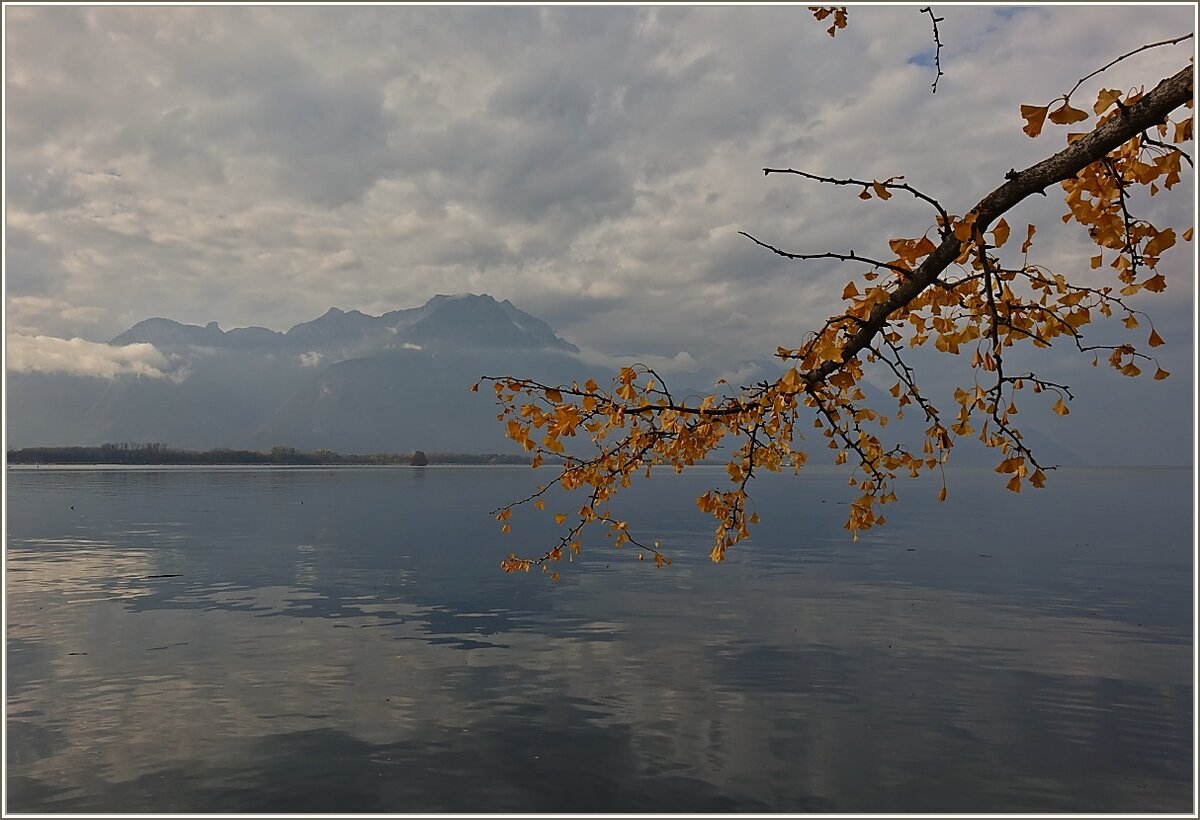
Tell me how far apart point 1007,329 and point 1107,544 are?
84.3 m

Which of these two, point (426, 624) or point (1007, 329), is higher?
point (1007, 329)

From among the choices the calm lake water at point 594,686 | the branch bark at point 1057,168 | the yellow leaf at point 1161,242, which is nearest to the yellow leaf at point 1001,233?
the branch bark at point 1057,168

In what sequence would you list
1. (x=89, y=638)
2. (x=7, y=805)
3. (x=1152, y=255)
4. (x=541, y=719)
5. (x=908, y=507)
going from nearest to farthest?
(x=1152, y=255), (x=7, y=805), (x=541, y=719), (x=89, y=638), (x=908, y=507)

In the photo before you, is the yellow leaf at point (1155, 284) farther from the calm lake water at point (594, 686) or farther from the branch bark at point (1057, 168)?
the calm lake water at point (594, 686)

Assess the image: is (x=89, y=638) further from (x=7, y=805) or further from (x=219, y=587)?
(x=7, y=805)

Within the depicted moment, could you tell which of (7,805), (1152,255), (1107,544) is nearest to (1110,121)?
(1152,255)

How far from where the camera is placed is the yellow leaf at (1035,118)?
190 inches

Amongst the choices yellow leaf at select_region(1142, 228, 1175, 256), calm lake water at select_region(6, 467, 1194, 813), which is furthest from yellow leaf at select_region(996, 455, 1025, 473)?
calm lake water at select_region(6, 467, 1194, 813)

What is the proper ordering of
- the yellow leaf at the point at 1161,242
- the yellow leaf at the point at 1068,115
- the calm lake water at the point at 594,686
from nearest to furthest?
the yellow leaf at the point at 1068,115 < the yellow leaf at the point at 1161,242 < the calm lake water at the point at 594,686

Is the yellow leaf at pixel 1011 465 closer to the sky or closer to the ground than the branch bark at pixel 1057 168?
closer to the ground

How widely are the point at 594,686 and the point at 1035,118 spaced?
79.9ft

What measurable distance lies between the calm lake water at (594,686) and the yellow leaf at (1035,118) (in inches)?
643

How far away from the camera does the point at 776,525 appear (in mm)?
95938

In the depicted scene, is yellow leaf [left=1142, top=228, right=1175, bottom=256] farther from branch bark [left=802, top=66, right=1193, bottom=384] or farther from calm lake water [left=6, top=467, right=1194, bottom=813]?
calm lake water [left=6, top=467, right=1194, bottom=813]
